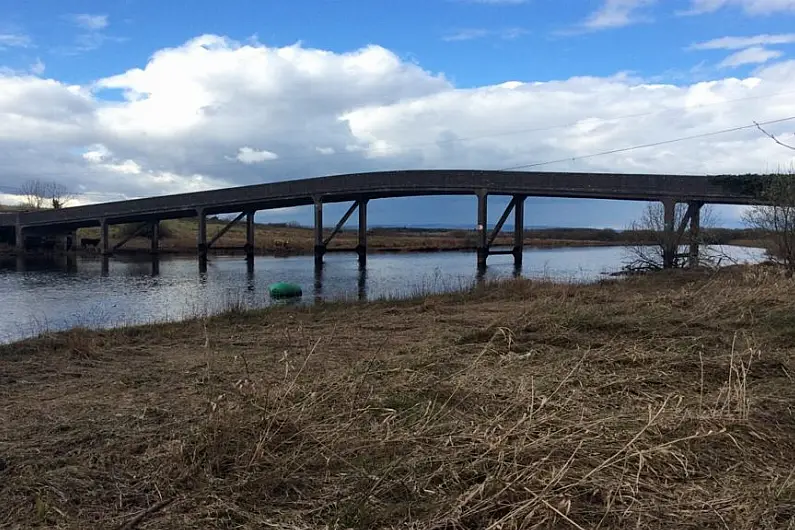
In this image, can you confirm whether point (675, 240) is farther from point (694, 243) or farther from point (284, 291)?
point (284, 291)

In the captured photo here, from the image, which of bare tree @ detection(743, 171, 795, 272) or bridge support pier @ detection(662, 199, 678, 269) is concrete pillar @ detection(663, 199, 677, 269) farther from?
bare tree @ detection(743, 171, 795, 272)

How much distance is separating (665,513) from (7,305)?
23914 millimetres

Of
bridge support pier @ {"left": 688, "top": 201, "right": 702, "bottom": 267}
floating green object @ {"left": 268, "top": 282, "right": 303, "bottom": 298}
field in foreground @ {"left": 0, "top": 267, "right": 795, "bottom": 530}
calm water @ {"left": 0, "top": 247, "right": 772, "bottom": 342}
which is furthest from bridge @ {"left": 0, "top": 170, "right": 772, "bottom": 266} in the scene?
field in foreground @ {"left": 0, "top": 267, "right": 795, "bottom": 530}

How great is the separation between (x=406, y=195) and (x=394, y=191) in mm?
1963

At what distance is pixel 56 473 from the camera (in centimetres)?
365

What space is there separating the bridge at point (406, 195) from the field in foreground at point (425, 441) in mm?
22813

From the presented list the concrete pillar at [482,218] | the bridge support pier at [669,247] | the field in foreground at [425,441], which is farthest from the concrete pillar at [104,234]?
the field in foreground at [425,441]

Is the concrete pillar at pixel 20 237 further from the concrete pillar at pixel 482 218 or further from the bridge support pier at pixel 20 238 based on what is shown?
the concrete pillar at pixel 482 218

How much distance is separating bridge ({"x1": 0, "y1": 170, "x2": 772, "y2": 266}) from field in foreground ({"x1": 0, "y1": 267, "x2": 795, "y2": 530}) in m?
22.8

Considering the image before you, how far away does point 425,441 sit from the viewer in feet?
12.4

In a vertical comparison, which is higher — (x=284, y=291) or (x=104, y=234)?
(x=104, y=234)

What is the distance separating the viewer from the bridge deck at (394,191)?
3133cm

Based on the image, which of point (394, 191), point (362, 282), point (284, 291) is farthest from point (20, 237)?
point (284, 291)

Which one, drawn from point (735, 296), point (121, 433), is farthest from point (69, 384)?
point (735, 296)
